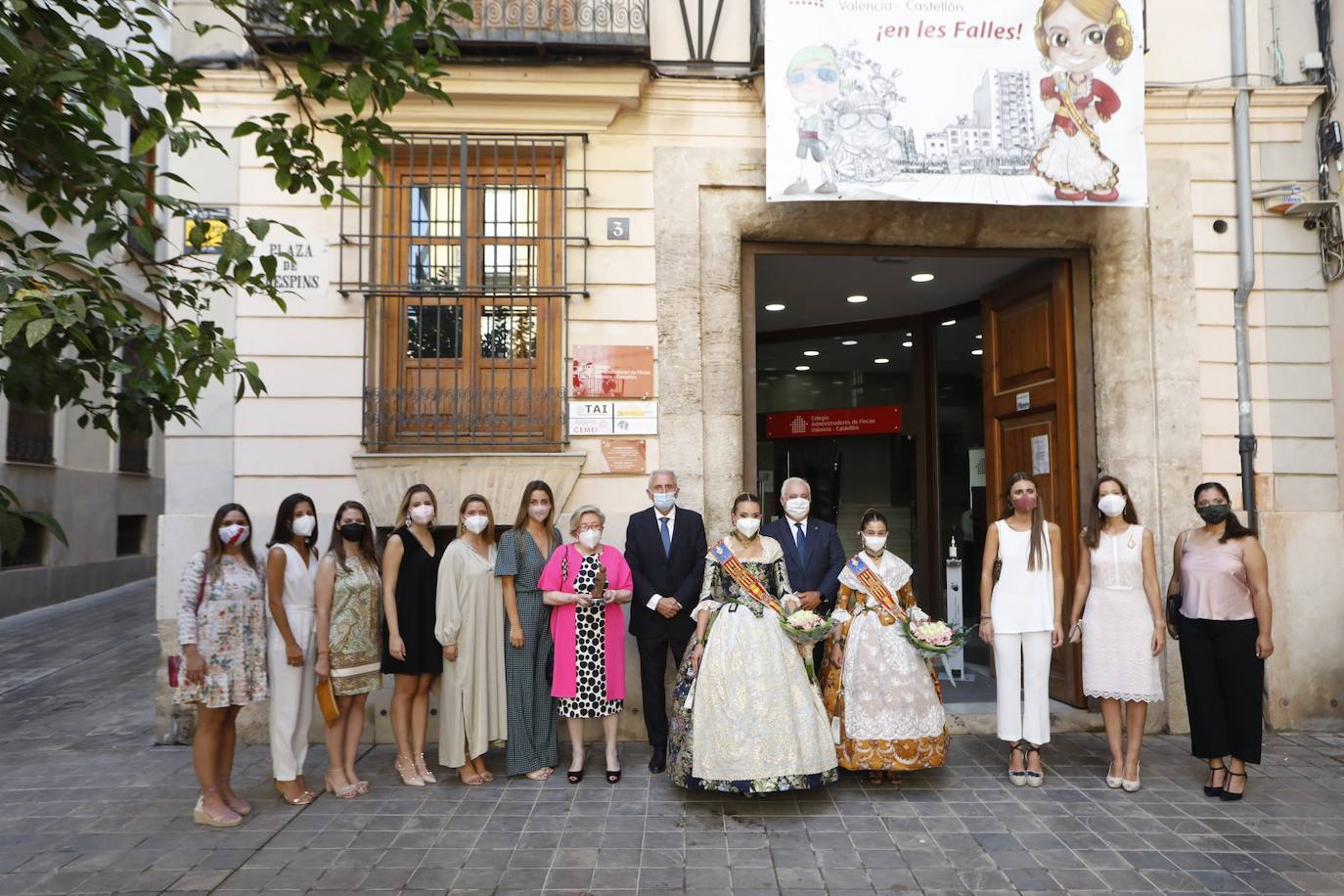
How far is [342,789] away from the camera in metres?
5.30

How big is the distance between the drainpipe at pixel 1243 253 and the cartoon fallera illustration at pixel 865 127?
2.72m

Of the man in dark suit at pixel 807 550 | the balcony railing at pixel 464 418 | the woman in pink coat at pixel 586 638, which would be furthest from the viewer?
the balcony railing at pixel 464 418

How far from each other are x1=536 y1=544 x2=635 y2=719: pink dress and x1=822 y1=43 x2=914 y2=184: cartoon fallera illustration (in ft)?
10.9

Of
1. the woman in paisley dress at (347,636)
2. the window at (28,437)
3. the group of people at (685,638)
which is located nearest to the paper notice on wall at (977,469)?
the group of people at (685,638)

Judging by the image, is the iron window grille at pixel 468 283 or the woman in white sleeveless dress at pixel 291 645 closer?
the woman in white sleeveless dress at pixel 291 645

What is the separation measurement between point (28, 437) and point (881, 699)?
1270cm

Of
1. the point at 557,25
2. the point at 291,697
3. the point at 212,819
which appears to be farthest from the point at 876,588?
the point at 557,25

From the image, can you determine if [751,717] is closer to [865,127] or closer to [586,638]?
[586,638]

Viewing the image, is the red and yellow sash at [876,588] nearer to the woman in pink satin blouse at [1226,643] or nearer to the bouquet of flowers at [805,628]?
the bouquet of flowers at [805,628]

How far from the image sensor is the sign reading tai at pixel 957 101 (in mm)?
6402

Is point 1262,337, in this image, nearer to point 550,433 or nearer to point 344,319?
point 550,433

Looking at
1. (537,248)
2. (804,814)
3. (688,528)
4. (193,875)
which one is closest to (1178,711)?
(804,814)

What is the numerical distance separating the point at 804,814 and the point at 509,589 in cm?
220

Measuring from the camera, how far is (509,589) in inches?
222
